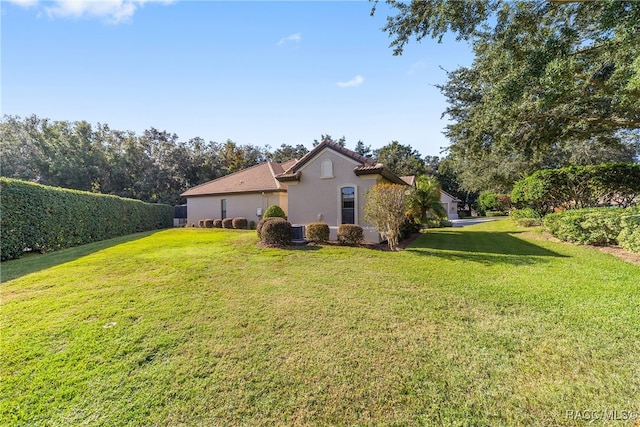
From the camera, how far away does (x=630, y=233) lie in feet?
29.1

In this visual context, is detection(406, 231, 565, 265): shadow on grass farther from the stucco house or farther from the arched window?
the arched window

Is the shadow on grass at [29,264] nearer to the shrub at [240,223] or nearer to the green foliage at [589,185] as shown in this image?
the shrub at [240,223]

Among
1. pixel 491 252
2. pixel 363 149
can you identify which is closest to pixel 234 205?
pixel 491 252

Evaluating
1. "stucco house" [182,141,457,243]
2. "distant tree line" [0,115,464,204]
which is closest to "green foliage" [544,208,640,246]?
"stucco house" [182,141,457,243]

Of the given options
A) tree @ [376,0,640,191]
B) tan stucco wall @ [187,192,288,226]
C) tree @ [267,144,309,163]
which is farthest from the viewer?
tree @ [267,144,309,163]

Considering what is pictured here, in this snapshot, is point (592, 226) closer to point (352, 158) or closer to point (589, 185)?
point (589, 185)

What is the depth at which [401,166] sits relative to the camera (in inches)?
1649

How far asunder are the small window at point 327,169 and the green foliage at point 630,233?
1138 cm

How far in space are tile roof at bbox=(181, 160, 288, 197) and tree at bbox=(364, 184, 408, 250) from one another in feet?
30.5

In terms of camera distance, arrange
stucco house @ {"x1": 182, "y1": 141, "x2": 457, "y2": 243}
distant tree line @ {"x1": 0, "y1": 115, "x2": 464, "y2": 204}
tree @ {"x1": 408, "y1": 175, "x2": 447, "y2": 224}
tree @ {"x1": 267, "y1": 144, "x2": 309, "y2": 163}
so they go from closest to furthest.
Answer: stucco house @ {"x1": 182, "y1": 141, "x2": 457, "y2": 243} → tree @ {"x1": 408, "y1": 175, "x2": 447, "y2": 224} → distant tree line @ {"x1": 0, "y1": 115, "x2": 464, "y2": 204} → tree @ {"x1": 267, "y1": 144, "x2": 309, "y2": 163}

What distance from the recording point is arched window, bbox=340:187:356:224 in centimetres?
1310

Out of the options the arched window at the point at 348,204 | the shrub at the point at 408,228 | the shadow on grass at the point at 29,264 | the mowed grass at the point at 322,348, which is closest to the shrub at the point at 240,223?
the shadow on grass at the point at 29,264

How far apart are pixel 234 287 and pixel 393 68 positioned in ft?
32.0

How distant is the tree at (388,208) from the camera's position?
35.1 feet
